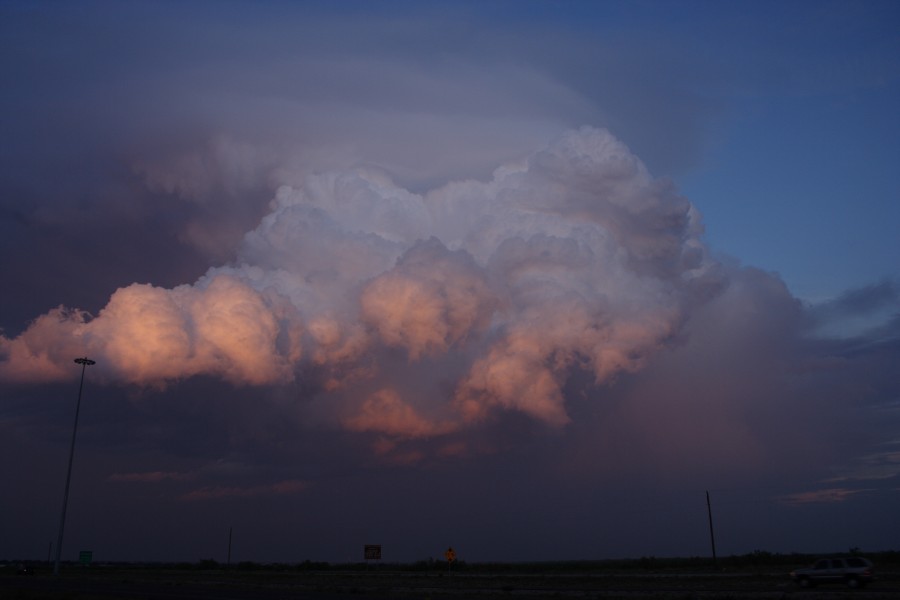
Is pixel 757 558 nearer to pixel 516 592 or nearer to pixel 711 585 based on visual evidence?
pixel 711 585

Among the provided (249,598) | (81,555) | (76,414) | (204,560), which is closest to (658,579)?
(249,598)

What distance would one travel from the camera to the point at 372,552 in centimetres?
8638

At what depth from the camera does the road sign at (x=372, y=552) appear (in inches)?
3364

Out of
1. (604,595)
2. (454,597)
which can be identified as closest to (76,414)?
(454,597)

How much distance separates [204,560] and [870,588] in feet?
437

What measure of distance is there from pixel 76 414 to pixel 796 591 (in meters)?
64.6

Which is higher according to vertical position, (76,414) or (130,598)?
(76,414)

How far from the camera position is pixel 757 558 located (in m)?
95.6

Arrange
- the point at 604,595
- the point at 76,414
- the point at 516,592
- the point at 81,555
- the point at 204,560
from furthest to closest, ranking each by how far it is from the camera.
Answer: the point at 204,560 → the point at 81,555 → the point at 76,414 → the point at 516,592 → the point at 604,595

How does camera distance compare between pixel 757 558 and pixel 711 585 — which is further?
pixel 757 558

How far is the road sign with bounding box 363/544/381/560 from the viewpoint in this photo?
3364 inches

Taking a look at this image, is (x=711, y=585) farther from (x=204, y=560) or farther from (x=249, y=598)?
(x=204, y=560)

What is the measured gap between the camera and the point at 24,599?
46.8 metres

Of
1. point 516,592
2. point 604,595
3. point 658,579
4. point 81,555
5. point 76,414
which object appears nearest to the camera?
point 604,595
